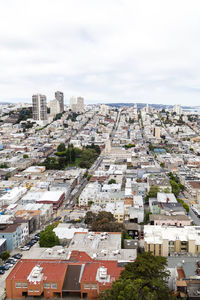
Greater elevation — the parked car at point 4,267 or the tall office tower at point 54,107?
the tall office tower at point 54,107

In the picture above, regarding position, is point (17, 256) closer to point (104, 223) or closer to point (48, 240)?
point (48, 240)

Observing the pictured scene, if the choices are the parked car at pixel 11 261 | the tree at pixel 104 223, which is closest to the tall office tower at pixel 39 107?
the tree at pixel 104 223

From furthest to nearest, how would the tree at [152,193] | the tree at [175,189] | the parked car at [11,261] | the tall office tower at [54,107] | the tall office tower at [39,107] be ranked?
1. the tall office tower at [54,107]
2. the tall office tower at [39,107]
3. the tree at [175,189]
4. the tree at [152,193]
5. the parked car at [11,261]

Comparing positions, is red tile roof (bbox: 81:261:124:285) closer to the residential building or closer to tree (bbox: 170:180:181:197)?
the residential building

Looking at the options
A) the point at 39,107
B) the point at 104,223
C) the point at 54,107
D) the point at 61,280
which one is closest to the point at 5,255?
the point at 61,280

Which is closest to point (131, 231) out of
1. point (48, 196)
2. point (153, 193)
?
point (153, 193)

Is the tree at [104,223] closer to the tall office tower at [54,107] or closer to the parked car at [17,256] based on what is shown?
the parked car at [17,256]

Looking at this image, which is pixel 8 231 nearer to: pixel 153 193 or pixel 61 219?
pixel 61 219

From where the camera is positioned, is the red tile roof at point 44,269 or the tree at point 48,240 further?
the tree at point 48,240
